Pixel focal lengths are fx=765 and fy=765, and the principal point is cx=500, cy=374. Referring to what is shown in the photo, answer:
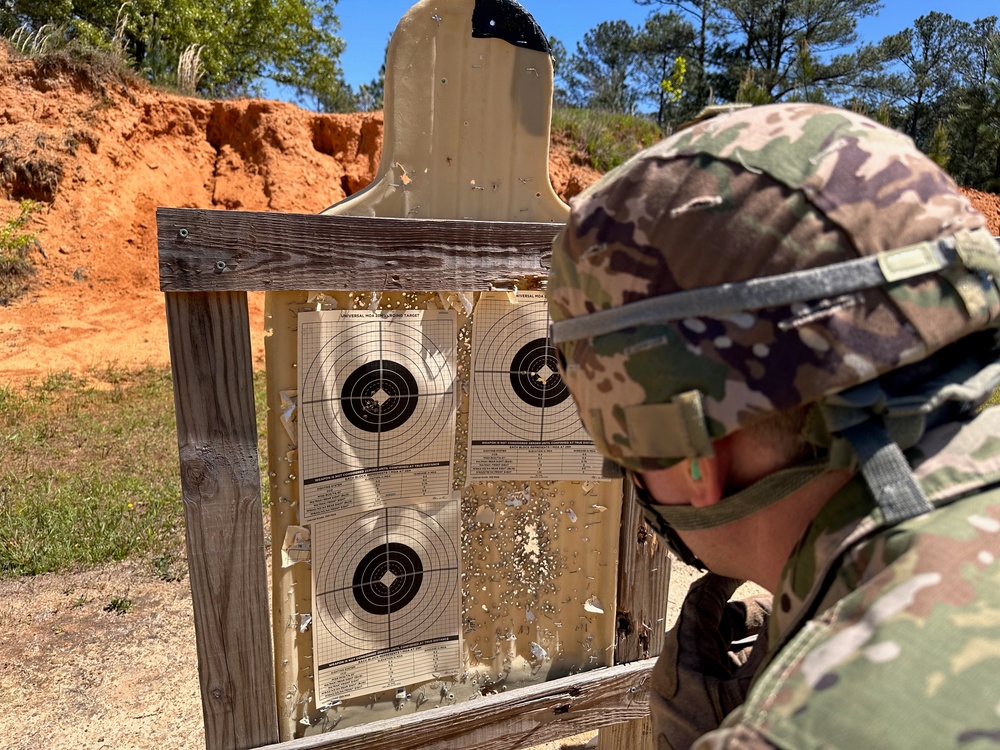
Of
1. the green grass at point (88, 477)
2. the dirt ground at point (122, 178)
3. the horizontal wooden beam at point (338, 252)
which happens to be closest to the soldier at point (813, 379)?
the horizontal wooden beam at point (338, 252)

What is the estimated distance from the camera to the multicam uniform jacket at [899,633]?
625 mm

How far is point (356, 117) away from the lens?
12.9 m

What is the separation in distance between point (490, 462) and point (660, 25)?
28228 millimetres

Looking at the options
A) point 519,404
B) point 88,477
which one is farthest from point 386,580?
point 88,477

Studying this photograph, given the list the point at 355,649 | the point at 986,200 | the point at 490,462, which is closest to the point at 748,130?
the point at 490,462

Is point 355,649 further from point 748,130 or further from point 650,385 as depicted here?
point 748,130

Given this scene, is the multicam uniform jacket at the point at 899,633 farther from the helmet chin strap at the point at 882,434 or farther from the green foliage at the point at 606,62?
the green foliage at the point at 606,62

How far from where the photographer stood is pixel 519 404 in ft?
6.46

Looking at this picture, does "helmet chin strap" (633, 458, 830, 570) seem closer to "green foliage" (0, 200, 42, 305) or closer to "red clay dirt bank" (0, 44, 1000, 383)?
"red clay dirt bank" (0, 44, 1000, 383)

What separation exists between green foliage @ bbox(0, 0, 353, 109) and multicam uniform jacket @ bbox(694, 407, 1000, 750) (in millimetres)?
14081

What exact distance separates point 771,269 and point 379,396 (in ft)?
3.80

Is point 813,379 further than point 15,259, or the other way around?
point 15,259

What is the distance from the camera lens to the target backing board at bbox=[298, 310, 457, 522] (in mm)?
1727

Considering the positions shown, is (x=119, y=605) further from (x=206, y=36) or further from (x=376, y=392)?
(x=206, y=36)
